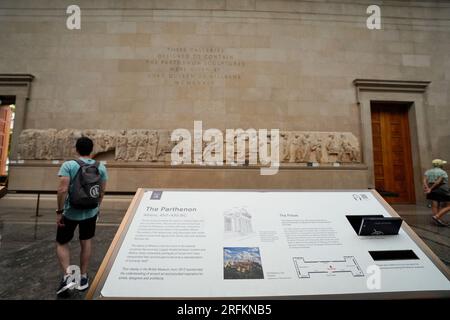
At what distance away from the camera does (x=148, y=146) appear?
890cm

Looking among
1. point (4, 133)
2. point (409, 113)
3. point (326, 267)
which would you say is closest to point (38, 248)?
point (326, 267)

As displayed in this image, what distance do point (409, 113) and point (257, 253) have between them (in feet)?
38.0

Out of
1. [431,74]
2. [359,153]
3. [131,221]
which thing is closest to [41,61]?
[131,221]

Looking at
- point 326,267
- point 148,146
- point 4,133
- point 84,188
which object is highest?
point 4,133

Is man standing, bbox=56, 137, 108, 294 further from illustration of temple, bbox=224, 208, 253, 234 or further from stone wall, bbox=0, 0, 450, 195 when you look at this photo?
stone wall, bbox=0, 0, 450, 195

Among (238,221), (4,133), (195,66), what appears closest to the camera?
(238,221)

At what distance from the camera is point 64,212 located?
267 centimetres

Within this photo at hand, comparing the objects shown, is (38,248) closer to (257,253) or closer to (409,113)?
(257,253)

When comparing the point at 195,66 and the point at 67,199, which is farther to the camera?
the point at 195,66

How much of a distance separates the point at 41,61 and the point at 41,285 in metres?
10.2

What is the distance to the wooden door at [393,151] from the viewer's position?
32.0ft

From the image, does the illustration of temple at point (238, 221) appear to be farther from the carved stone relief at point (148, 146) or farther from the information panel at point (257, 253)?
the carved stone relief at point (148, 146)
